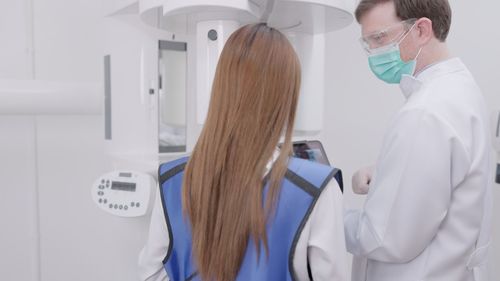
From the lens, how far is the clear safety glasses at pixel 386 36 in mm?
1068

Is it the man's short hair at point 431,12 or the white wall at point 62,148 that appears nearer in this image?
the man's short hair at point 431,12

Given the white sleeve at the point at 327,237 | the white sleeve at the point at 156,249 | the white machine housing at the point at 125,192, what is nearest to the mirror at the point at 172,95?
the white machine housing at the point at 125,192

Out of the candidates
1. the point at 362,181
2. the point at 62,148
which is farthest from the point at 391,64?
the point at 62,148

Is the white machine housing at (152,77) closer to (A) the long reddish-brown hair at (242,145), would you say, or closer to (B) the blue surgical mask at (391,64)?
(B) the blue surgical mask at (391,64)

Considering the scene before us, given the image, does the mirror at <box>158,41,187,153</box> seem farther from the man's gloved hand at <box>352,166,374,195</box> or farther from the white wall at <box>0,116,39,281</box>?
the white wall at <box>0,116,39,281</box>

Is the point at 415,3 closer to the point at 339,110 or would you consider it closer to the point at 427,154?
the point at 427,154

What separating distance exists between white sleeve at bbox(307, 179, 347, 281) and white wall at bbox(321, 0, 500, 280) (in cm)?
130

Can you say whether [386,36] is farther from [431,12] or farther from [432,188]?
[432,188]

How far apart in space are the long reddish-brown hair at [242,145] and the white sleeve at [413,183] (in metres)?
0.27

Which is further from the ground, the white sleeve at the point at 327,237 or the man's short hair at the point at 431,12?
the man's short hair at the point at 431,12

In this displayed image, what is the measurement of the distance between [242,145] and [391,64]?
0.54 metres

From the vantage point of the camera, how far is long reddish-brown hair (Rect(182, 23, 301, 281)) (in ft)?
2.62

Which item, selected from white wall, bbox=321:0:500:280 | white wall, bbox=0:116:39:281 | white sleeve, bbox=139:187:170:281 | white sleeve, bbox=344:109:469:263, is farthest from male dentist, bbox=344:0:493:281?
white wall, bbox=0:116:39:281

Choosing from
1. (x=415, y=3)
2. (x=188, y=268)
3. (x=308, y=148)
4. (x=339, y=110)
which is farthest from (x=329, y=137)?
(x=188, y=268)
